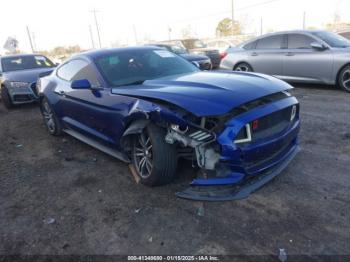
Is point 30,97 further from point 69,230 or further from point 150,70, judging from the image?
point 69,230

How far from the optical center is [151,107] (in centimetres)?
329

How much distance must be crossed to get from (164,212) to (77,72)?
273cm

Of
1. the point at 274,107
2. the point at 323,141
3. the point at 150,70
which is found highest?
the point at 150,70

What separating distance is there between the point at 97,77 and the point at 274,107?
90.3 inches

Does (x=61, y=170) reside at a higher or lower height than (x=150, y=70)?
lower

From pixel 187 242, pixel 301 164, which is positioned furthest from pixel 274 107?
pixel 187 242

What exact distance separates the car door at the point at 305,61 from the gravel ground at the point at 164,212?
139 inches

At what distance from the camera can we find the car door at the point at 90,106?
382 centimetres

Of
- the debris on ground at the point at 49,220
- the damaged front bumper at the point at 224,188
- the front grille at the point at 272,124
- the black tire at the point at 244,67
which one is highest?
the front grille at the point at 272,124

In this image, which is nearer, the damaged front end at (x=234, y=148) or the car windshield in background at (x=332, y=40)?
the damaged front end at (x=234, y=148)

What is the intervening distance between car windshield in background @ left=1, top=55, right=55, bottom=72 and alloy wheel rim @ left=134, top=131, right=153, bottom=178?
7.49 m

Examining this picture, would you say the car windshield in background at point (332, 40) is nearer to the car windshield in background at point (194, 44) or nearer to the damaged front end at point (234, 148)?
the damaged front end at point (234, 148)

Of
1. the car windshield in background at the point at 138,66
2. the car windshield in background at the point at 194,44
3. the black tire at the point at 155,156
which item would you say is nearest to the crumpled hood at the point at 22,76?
the car windshield in background at the point at 138,66

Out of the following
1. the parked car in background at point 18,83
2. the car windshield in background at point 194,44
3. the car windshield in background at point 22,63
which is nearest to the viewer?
the parked car in background at point 18,83
